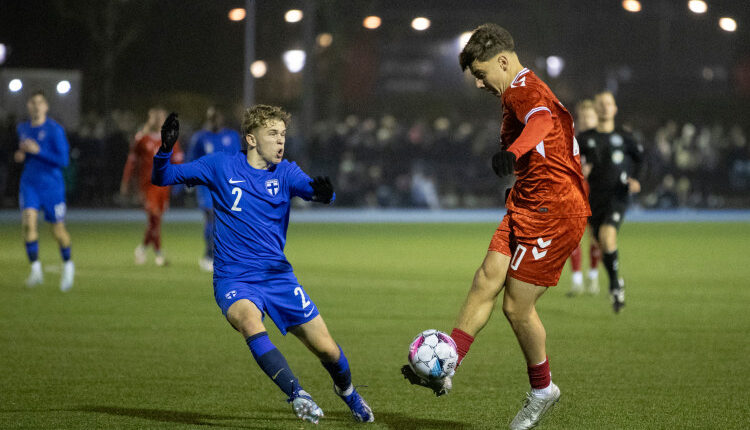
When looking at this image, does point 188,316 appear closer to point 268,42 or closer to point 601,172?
point 601,172

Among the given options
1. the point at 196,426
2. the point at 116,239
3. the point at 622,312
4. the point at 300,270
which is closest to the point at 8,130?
the point at 116,239

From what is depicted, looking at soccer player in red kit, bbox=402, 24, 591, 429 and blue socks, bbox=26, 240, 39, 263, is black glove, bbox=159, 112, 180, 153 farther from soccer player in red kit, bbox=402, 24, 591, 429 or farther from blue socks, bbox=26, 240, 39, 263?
blue socks, bbox=26, 240, 39, 263

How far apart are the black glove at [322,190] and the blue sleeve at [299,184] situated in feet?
0.28

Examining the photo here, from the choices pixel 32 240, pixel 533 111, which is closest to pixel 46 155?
pixel 32 240

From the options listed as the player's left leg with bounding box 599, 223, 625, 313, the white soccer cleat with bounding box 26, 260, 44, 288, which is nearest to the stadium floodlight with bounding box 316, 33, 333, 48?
the white soccer cleat with bounding box 26, 260, 44, 288

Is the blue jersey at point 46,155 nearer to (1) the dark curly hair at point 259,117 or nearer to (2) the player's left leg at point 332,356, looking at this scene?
(1) the dark curly hair at point 259,117

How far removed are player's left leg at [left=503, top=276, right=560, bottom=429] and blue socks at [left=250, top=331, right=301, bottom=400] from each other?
1256 mm

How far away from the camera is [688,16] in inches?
1955

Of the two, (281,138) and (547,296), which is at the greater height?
(281,138)

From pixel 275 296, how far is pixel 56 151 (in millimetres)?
7190

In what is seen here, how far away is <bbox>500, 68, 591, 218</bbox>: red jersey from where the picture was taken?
18.8 ft

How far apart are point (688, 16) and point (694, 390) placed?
45.4 m

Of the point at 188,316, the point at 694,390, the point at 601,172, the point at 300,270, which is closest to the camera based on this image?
the point at 694,390

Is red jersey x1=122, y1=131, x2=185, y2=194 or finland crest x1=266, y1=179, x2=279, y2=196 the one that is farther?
red jersey x1=122, y1=131, x2=185, y2=194
